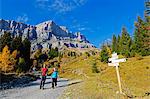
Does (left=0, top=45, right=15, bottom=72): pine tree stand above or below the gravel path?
above

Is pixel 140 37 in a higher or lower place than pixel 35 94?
higher

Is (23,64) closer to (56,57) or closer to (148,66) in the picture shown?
(148,66)

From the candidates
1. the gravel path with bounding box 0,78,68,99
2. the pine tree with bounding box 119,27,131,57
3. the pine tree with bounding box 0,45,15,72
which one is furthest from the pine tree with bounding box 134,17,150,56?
the gravel path with bounding box 0,78,68,99

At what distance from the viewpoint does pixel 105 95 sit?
79.3 feet

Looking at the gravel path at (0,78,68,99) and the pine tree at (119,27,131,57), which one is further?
the pine tree at (119,27,131,57)

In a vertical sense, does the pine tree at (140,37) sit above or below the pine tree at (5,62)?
above

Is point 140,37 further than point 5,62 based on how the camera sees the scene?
Yes

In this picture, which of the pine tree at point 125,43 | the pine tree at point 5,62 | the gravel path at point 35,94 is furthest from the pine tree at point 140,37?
the gravel path at point 35,94

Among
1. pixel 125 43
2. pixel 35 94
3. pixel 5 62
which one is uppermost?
pixel 125 43

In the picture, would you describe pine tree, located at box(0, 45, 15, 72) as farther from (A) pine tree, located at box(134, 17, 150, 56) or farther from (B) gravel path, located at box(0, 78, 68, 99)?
(B) gravel path, located at box(0, 78, 68, 99)

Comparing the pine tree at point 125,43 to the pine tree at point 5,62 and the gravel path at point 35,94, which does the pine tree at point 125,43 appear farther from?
the gravel path at point 35,94

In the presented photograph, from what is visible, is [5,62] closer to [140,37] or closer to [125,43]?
[140,37]

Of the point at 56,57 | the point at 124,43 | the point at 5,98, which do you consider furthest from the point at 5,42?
the point at 56,57

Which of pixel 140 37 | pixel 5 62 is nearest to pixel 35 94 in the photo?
pixel 5 62
